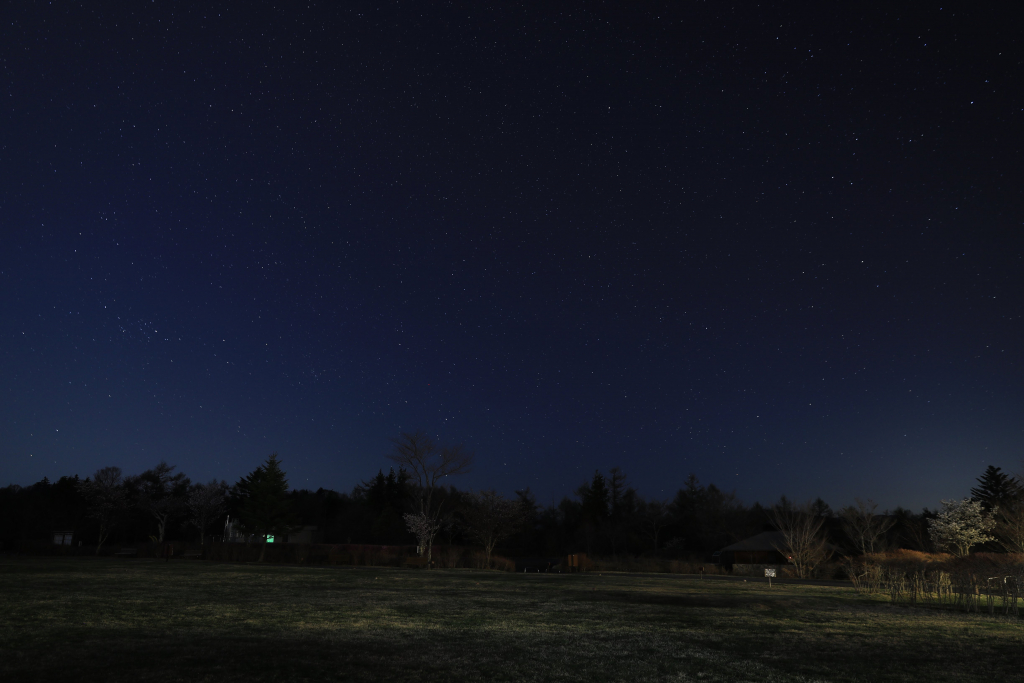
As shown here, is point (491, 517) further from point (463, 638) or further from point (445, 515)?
point (463, 638)

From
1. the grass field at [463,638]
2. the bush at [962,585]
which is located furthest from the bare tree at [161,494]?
the bush at [962,585]

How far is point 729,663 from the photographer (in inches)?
394

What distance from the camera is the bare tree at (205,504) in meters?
69.8

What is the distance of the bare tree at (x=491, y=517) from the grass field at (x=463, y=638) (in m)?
32.9

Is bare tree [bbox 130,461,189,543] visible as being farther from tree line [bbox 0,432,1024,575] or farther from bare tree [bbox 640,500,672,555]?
bare tree [bbox 640,500,672,555]

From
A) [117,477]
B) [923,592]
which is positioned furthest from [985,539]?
[117,477]

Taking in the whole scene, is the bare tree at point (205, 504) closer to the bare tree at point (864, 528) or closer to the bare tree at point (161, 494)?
the bare tree at point (161, 494)

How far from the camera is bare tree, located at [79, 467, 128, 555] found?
6444 centimetres

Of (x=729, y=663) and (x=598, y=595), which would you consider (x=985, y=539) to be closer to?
(x=598, y=595)

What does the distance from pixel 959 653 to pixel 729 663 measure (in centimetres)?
506

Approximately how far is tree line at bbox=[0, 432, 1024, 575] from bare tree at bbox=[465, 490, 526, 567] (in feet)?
0.40

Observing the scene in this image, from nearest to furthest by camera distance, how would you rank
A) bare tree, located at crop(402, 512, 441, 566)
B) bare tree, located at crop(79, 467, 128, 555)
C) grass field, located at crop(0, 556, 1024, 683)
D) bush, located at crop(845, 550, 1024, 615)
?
grass field, located at crop(0, 556, 1024, 683)
bush, located at crop(845, 550, 1024, 615)
bare tree, located at crop(402, 512, 441, 566)
bare tree, located at crop(79, 467, 128, 555)

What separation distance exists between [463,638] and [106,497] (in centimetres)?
6876

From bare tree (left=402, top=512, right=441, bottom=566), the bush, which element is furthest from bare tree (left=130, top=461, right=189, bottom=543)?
the bush
